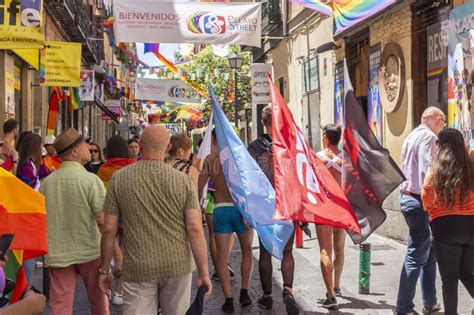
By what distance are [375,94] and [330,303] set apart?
6.98 meters

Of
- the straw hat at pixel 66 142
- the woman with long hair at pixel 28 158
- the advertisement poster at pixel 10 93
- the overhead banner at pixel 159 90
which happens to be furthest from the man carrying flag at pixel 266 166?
the overhead banner at pixel 159 90

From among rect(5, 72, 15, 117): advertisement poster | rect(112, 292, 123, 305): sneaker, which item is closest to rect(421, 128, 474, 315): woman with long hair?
rect(112, 292, 123, 305): sneaker

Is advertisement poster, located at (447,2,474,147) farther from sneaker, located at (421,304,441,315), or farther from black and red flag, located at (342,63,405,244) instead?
sneaker, located at (421,304,441,315)

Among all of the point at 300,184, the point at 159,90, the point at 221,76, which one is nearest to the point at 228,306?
the point at 300,184

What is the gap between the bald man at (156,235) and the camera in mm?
4211

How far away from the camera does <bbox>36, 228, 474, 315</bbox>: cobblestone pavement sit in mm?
6809

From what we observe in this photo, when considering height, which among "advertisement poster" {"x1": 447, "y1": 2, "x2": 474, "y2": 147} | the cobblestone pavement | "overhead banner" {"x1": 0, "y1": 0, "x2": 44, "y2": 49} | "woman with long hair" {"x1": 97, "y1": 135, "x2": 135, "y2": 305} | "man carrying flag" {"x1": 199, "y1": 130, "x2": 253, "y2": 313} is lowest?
the cobblestone pavement

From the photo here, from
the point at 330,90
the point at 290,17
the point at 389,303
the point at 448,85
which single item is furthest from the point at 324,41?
the point at 389,303

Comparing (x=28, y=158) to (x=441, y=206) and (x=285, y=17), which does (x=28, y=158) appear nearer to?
(x=441, y=206)

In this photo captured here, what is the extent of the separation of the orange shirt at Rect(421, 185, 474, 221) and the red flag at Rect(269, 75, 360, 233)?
811mm

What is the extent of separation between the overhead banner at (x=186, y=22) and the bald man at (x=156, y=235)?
10.7 metres

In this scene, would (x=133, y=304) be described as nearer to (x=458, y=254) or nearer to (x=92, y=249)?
(x=92, y=249)

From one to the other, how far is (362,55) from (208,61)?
2631 centimetres

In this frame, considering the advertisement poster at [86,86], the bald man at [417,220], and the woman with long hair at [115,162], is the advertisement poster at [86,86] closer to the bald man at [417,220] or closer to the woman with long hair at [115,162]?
the woman with long hair at [115,162]
